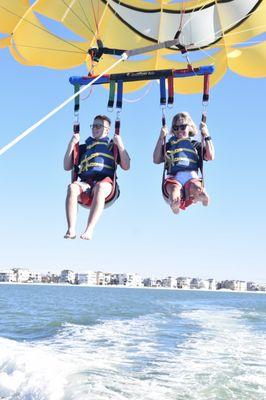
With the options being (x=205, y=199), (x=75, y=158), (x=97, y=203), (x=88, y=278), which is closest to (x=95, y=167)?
(x=75, y=158)

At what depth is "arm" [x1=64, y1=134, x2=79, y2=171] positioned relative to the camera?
Answer: 20.4ft

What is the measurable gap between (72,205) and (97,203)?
0.27 metres

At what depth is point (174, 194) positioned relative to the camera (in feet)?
19.6

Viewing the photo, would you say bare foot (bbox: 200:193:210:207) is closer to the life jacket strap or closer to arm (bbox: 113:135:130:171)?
arm (bbox: 113:135:130:171)

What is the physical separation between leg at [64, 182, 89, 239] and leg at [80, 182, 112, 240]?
134mm

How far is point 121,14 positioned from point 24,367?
591cm

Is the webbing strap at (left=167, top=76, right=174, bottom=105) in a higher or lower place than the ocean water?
higher

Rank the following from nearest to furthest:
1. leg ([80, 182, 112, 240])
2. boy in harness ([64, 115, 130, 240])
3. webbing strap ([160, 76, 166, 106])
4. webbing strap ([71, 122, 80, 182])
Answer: leg ([80, 182, 112, 240])
boy in harness ([64, 115, 130, 240])
webbing strap ([71, 122, 80, 182])
webbing strap ([160, 76, 166, 106])

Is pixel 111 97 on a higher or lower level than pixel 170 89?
lower

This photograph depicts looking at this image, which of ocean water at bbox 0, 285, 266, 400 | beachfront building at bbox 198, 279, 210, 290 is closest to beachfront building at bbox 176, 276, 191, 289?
beachfront building at bbox 198, 279, 210, 290

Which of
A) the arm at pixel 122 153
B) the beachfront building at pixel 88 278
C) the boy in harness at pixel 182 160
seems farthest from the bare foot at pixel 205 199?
the beachfront building at pixel 88 278

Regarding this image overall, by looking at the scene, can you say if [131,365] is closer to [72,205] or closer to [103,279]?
[72,205]

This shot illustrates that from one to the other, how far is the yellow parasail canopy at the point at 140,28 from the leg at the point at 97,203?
9.66ft

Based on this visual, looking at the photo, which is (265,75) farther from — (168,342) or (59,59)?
(168,342)
